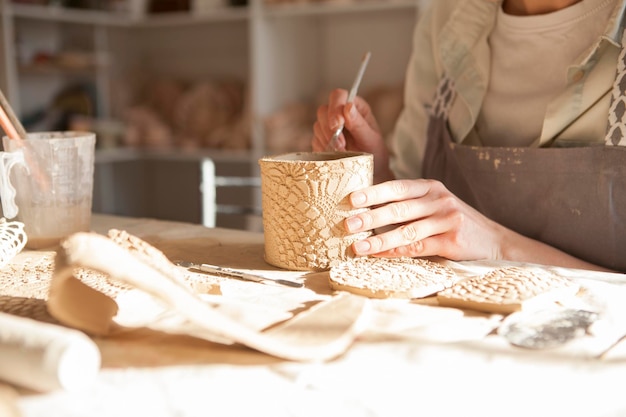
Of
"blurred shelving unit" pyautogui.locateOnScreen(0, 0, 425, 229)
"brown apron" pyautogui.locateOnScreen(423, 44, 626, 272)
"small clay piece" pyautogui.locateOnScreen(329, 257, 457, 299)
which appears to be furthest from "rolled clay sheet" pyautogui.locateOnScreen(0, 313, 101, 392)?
"blurred shelving unit" pyautogui.locateOnScreen(0, 0, 425, 229)

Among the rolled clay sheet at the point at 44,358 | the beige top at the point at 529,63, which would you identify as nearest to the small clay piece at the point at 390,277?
the rolled clay sheet at the point at 44,358

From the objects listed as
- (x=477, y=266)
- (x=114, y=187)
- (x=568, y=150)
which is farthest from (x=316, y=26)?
(x=477, y=266)

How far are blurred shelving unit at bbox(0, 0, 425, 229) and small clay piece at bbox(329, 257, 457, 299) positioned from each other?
72.5 inches

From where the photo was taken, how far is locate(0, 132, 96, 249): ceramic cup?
0.83m

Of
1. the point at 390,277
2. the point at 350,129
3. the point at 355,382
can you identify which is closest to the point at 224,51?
the point at 350,129

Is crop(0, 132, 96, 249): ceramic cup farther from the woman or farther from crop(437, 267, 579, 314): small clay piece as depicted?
crop(437, 267, 579, 314): small clay piece

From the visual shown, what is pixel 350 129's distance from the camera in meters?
1.07

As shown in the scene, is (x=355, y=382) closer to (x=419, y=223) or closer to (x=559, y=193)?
(x=419, y=223)

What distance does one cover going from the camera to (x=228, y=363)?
0.48 metres

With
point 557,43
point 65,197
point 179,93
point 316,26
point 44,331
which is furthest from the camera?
point 179,93

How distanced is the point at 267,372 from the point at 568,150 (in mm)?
678

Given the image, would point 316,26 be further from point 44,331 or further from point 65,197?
point 44,331

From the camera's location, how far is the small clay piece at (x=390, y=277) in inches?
24.6

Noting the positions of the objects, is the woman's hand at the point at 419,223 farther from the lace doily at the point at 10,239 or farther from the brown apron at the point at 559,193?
the lace doily at the point at 10,239
